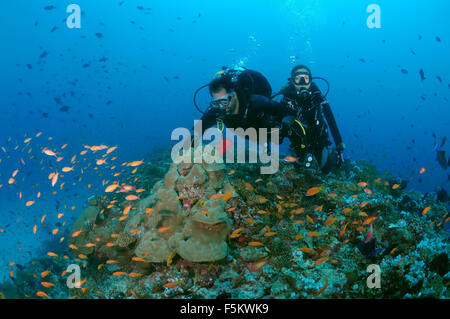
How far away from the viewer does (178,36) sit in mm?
104438

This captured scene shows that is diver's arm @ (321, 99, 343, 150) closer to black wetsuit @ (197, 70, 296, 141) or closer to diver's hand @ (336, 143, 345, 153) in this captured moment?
diver's hand @ (336, 143, 345, 153)

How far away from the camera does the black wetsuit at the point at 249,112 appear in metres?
5.65

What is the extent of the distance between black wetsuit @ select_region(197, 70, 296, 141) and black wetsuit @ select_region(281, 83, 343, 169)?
17.2 inches

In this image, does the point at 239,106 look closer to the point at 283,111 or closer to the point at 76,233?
the point at 283,111

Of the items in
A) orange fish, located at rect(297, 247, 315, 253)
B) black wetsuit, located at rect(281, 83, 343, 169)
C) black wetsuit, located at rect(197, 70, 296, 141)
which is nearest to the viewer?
orange fish, located at rect(297, 247, 315, 253)

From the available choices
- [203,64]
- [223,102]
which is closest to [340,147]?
[223,102]

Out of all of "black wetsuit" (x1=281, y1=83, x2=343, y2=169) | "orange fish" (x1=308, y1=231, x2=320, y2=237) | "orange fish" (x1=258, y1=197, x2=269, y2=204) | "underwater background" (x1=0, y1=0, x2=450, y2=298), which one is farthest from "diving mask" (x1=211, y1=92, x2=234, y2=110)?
"underwater background" (x1=0, y1=0, x2=450, y2=298)

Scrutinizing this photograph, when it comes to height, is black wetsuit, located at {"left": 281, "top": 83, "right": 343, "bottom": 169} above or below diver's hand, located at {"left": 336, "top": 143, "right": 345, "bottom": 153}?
above

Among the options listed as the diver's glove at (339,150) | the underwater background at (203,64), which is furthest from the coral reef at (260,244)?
the underwater background at (203,64)

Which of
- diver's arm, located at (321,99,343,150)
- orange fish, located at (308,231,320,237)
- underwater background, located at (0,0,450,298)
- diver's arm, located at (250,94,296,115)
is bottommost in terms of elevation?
orange fish, located at (308,231,320,237)

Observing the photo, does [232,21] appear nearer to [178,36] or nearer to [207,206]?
[178,36]

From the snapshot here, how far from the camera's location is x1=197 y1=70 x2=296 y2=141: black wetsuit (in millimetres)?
5648

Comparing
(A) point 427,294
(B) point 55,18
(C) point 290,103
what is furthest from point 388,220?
(B) point 55,18
